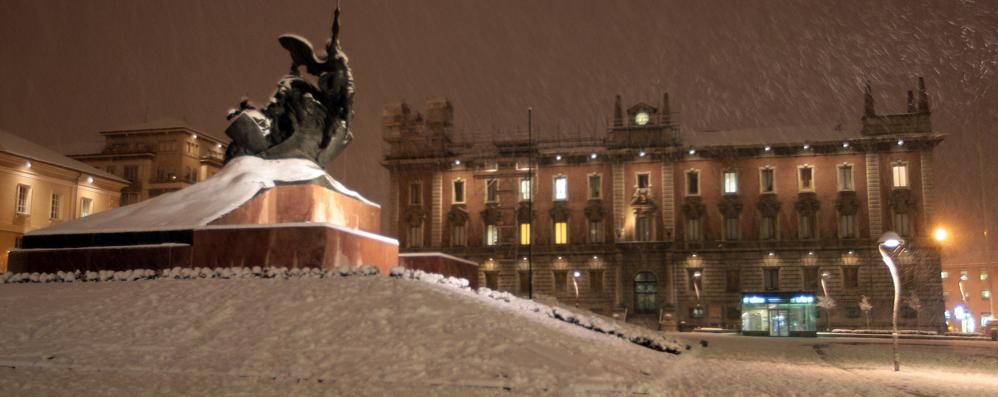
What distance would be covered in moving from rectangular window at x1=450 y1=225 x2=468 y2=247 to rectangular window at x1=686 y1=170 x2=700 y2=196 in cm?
1608

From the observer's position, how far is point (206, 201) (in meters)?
20.4

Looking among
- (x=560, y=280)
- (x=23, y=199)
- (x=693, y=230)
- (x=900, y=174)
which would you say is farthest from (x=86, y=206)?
(x=900, y=174)

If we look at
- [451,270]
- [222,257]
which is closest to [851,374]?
[451,270]

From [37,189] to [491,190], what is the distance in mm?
29906

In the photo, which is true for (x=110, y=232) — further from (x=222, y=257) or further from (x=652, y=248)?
(x=652, y=248)

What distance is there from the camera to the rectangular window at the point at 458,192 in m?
63.5

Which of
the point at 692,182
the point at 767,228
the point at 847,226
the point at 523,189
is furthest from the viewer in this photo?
the point at 523,189

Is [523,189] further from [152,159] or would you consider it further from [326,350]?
[326,350]

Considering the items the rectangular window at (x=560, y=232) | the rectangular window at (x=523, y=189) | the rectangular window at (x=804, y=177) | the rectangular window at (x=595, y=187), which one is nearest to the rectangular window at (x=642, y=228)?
the rectangular window at (x=595, y=187)

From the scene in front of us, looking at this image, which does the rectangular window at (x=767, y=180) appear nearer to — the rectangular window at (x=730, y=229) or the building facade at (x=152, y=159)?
the rectangular window at (x=730, y=229)

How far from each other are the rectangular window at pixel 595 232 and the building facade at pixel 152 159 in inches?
1127

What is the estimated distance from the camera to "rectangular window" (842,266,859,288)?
5634 cm

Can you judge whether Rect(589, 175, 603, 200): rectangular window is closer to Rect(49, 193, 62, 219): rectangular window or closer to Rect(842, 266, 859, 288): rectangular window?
Rect(842, 266, 859, 288): rectangular window

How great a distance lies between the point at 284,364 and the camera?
12.6 meters
